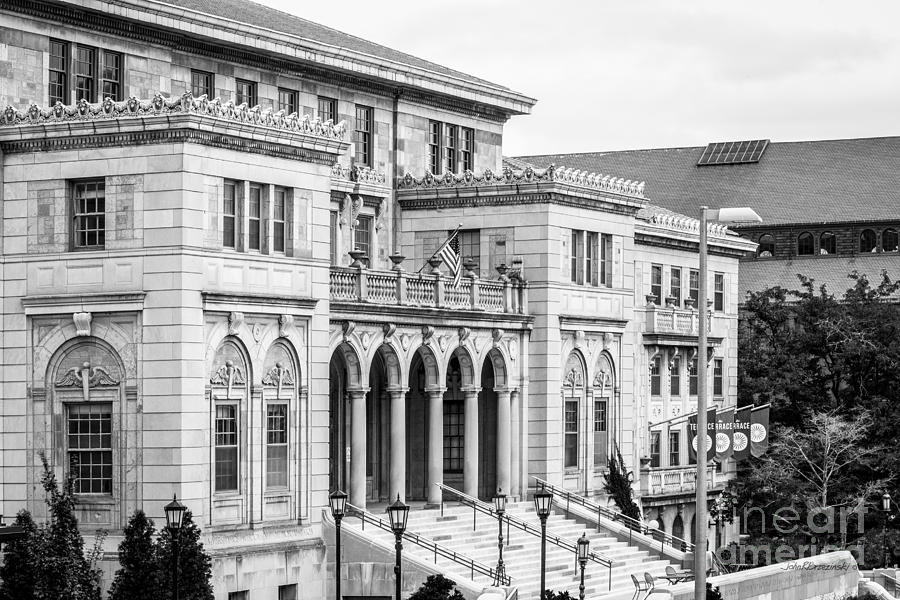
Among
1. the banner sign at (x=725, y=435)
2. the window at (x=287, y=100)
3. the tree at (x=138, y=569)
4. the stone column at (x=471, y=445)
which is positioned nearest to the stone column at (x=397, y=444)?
the stone column at (x=471, y=445)

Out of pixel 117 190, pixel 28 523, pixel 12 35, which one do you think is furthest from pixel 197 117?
pixel 28 523

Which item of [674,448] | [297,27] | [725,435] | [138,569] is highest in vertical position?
[297,27]

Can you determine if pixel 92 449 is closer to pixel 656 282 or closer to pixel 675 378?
pixel 656 282

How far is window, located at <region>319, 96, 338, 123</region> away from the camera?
60.7m

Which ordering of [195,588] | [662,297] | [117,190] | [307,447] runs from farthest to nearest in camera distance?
[662,297], [307,447], [117,190], [195,588]

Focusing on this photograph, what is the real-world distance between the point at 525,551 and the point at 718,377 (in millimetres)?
26752

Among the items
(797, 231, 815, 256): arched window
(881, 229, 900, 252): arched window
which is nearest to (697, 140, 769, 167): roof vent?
(797, 231, 815, 256): arched window

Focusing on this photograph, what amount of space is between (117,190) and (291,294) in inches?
207

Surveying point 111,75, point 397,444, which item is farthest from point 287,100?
point 397,444

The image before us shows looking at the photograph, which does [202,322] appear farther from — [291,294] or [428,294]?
[428,294]

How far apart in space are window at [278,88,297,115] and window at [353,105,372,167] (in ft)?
10.2

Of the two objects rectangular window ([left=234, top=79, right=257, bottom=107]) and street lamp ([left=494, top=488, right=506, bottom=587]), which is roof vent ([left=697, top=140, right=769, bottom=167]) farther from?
street lamp ([left=494, top=488, right=506, bottom=587])

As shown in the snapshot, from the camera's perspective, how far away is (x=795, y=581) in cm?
5766

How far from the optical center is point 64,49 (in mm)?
50812
